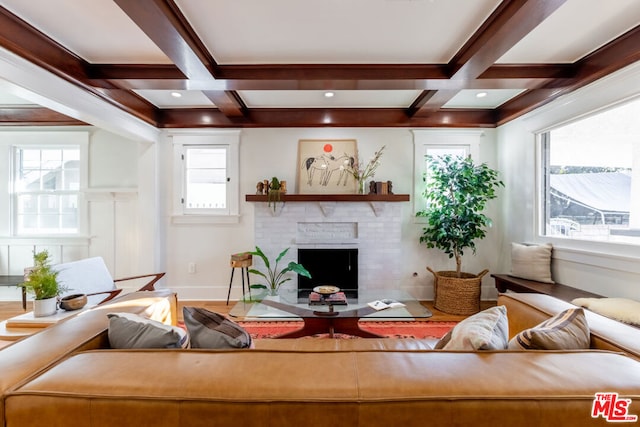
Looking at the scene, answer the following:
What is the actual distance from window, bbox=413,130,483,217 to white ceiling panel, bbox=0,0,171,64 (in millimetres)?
2985

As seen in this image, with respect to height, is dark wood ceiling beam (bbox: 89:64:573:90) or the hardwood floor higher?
dark wood ceiling beam (bbox: 89:64:573:90)

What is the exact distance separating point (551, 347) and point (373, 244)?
9.30 feet

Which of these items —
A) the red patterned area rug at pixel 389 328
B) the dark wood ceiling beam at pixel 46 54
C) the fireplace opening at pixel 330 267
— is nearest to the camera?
the dark wood ceiling beam at pixel 46 54

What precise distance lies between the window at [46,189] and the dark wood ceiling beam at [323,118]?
1549 millimetres

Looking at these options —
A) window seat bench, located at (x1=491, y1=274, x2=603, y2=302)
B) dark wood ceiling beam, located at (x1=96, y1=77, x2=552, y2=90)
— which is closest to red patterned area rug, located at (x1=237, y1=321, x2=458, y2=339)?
window seat bench, located at (x1=491, y1=274, x2=603, y2=302)

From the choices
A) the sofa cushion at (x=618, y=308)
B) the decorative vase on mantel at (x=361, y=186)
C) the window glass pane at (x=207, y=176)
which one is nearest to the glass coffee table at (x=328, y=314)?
the sofa cushion at (x=618, y=308)

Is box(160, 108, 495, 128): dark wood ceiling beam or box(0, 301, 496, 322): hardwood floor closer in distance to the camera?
box(0, 301, 496, 322): hardwood floor

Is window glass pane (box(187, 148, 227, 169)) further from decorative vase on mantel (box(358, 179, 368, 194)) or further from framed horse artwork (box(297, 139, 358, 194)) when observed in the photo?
decorative vase on mantel (box(358, 179, 368, 194))

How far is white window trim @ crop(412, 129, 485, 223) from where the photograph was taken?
12.7 feet

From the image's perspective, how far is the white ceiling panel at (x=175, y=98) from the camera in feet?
10.6

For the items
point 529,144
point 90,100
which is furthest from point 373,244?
point 90,100

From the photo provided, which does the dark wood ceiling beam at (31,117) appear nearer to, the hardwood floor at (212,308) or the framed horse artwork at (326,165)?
the hardwood floor at (212,308)

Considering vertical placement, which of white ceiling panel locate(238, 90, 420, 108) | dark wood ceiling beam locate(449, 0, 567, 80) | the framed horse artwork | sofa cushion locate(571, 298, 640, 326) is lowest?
sofa cushion locate(571, 298, 640, 326)

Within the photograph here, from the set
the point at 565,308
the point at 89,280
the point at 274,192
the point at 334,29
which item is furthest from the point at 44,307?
the point at 565,308
